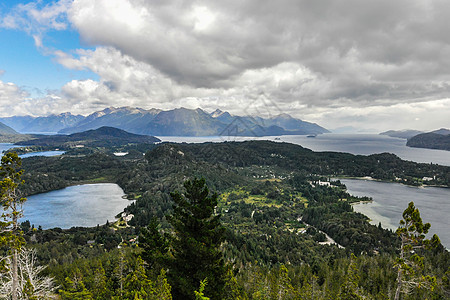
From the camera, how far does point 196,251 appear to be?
20.2m

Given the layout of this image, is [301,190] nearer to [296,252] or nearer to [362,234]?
[362,234]

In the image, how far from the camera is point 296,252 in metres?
82.0

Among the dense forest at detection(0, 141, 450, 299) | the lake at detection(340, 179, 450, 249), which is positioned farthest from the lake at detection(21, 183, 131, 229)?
the lake at detection(340, 179, 450, 249)

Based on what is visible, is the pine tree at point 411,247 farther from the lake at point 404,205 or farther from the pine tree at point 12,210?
the lake at point 404,205

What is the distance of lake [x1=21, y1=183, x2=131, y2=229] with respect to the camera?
118012 millimetres

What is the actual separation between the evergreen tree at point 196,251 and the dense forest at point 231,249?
0.30 feet

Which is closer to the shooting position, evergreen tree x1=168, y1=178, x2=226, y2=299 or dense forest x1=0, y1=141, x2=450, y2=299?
evergreen tree x1=168, y1=178, x2=226, y2=299

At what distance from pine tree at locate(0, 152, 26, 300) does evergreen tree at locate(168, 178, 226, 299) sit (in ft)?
35.8

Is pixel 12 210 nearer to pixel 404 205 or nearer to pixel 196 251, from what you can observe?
pixel 196 251

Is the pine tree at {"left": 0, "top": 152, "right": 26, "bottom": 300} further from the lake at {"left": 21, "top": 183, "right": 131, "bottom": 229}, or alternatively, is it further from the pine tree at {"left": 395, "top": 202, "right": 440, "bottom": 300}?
the lake at {"left": 21, "top": 183, "right": 131, "bottom": 229}

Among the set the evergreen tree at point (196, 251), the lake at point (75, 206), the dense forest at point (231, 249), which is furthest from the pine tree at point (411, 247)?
the lake at point (75, 206)

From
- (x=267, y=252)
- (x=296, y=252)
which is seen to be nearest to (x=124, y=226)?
(x=267, y=252)

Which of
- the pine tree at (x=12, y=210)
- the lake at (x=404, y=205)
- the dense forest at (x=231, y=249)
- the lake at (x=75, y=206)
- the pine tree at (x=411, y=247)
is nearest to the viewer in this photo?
the pine tree at (x=12, y=210)

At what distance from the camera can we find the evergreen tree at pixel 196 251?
20328 millimetres
